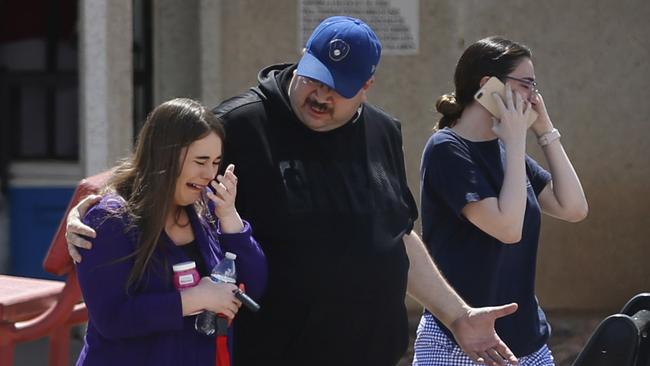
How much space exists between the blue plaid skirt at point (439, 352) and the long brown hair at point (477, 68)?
61cm

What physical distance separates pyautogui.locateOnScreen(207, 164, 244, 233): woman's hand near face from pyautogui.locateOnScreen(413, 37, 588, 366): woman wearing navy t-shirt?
0.80m

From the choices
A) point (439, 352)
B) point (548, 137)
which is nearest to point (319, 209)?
point (439, 352)

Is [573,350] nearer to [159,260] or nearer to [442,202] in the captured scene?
[442,202]

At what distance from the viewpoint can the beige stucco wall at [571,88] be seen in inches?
273

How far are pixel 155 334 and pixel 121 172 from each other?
15.5 inches

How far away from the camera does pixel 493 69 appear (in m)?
3.55

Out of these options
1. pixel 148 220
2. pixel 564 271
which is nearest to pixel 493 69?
pixel 148 220

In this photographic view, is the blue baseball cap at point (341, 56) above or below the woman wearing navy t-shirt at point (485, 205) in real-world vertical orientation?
above

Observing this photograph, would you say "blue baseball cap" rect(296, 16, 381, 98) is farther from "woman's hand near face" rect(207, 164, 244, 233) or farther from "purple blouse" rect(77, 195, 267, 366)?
"purple blouse" rect(77, 195, 267, 366)

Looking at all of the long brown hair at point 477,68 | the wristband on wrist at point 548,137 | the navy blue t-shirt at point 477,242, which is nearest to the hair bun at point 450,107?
the long brown hair at point 477,68

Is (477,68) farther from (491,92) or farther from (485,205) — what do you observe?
(485,205)

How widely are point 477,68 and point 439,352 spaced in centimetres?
84

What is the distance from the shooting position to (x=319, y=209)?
300cm

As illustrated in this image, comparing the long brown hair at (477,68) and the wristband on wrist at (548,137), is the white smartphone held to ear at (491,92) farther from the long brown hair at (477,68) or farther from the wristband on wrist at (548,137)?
the wristband on wrist at (548,137)
